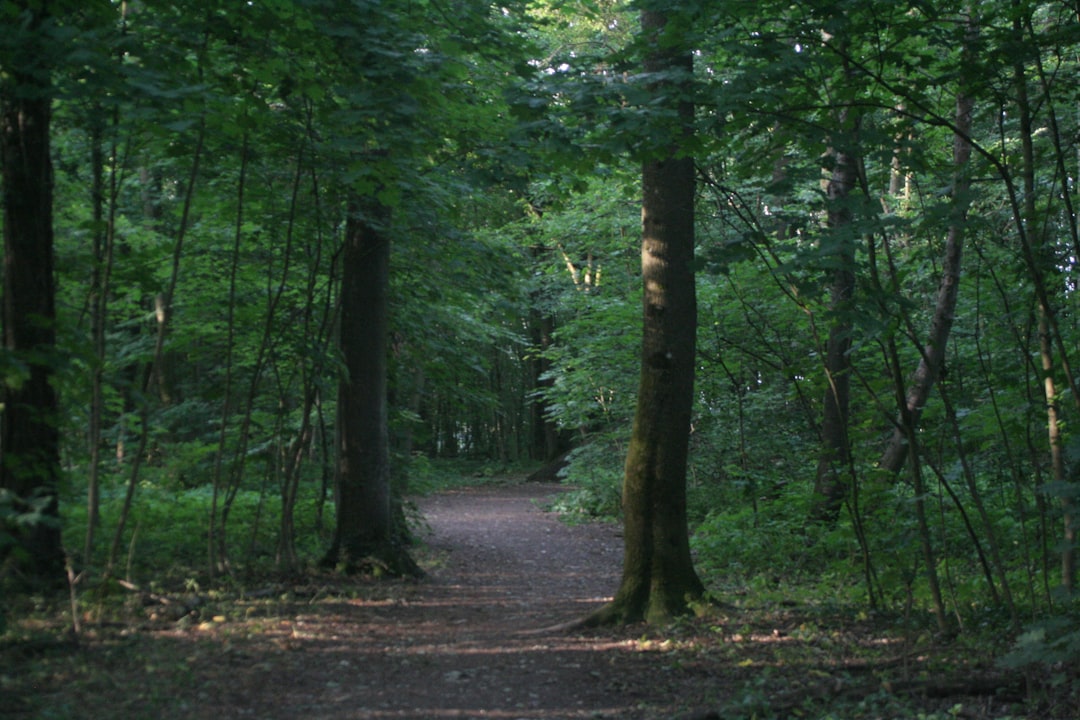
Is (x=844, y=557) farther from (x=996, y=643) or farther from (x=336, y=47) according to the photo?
(x=336, y=47)

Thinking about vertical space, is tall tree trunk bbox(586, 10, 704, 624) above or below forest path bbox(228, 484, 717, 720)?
above

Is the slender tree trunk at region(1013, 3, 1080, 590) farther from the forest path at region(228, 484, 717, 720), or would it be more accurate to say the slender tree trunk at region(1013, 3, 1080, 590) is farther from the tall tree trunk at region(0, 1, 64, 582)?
the tall tree trunk at region(0, 1, 64, 582)

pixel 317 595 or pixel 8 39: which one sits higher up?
pixel 8 39

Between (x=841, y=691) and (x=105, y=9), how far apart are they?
6.28 meters

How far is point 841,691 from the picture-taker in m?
5.34

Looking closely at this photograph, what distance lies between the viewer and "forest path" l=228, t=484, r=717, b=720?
5.48m

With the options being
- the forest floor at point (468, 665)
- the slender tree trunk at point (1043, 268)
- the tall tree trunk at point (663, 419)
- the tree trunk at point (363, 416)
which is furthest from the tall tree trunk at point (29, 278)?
the slender tree trunk at point (1043, 268)

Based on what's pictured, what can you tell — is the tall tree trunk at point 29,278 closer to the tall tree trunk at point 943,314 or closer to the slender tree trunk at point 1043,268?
the slender tree trunk at point 1043,268

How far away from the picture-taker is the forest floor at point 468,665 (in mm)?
5016

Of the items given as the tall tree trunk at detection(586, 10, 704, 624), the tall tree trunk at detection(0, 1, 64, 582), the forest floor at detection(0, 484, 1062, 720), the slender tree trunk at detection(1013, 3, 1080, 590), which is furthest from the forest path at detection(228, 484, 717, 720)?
the slender tree trunk at detection(1013, 3, 1080, 590)

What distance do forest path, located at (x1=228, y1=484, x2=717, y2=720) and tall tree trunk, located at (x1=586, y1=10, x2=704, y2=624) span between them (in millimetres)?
575

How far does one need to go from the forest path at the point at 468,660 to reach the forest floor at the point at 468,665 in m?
0.02

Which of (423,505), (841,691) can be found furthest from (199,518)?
(423,505)

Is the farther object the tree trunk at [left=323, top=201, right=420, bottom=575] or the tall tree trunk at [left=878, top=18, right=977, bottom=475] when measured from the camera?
the tree trunk at [left=323, top=201, right=420, bottom=575]
